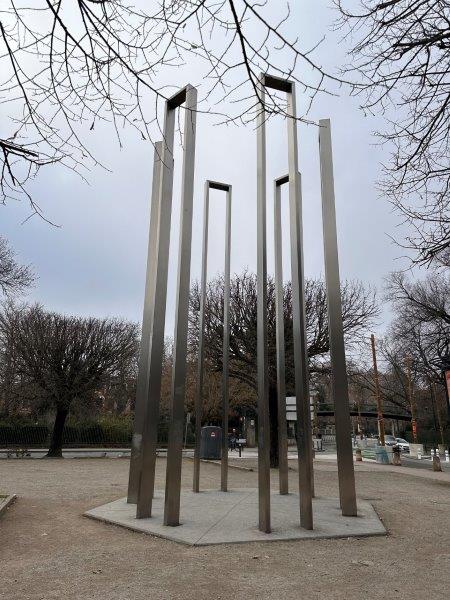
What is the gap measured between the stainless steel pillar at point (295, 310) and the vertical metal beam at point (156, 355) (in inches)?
62.7

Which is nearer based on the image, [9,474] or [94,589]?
[94,589]

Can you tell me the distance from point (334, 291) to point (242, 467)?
1257cm

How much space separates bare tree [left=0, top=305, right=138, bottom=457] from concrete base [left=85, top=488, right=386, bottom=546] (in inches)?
667

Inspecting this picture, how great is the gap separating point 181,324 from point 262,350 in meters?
1.34

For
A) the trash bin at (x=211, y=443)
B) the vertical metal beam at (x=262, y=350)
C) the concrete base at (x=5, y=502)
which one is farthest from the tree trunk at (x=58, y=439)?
the vertical metal beam at (x=262, y=350)

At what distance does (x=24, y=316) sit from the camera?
29.5 metres

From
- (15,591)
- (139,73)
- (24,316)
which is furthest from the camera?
(24,316)

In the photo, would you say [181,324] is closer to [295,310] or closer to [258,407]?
[258,407]

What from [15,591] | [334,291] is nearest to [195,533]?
[15,591]

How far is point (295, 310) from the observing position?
8.41 m

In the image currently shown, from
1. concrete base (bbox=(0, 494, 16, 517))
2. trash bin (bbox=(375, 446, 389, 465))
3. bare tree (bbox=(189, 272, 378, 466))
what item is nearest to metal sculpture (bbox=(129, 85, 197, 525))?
concrete base (bbox=(0, 494, 16, 517))

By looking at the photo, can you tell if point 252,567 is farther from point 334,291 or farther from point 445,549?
point 334,291

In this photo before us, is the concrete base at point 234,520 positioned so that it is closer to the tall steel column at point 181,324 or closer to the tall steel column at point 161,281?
the tall steel column at point 181,324

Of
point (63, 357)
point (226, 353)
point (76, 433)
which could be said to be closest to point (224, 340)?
point (226, 353)
